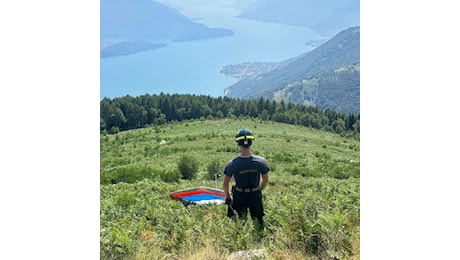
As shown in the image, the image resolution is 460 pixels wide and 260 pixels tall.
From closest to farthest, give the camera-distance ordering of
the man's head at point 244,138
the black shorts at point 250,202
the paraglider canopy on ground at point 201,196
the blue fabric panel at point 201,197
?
the man's head at point 244,138 < the black shorts at point 250,202 < the paraglider canopy on ground at point 201,196 < the blue fabric panel at point 201,197

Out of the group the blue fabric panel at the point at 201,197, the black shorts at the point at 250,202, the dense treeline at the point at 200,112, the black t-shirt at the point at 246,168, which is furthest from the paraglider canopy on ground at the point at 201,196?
the dense treeline at the point at 200,112

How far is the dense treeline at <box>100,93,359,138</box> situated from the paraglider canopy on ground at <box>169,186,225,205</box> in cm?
5776

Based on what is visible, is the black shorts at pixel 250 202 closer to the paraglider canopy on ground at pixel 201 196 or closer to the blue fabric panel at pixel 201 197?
the paraglider canopy on ground at pixel 201 196

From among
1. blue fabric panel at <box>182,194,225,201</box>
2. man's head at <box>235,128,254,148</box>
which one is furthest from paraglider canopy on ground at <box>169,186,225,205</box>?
man's head at <box>235,128,254,148</box>

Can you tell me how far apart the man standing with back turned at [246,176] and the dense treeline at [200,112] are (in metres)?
61.9

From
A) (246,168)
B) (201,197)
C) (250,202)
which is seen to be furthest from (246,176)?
(201,197)

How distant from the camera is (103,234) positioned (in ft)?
13.5

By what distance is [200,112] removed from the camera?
247ft

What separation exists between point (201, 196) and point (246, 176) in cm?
377

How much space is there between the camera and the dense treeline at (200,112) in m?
68.8

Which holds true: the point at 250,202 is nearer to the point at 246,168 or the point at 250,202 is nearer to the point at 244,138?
the point at 246,168
